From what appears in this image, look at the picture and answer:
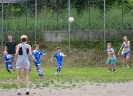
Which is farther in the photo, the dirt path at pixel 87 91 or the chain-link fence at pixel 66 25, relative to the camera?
the chain-link fence at pixel 66 25

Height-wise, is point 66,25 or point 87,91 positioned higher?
point 66,25

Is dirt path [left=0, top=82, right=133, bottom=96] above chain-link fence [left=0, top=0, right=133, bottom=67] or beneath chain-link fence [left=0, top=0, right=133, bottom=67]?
beneath

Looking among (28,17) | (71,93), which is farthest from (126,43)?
(71,93)

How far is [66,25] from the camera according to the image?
28109 millimetres

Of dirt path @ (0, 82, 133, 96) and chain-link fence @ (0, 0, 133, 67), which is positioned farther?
chain-link fence @ (0, 0, 133, 67)

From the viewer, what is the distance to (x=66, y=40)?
92.1ft

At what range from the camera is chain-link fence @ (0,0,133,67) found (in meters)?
27.9

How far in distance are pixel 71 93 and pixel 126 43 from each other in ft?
38.2

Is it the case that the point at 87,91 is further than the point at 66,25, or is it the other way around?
the point at 66,25

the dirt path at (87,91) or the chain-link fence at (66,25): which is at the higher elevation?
the chain-link fence at (66,25)

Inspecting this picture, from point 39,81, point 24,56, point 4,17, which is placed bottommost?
point 39,81

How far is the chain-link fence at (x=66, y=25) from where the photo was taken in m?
27.9

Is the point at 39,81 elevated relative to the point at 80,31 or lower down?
lower down

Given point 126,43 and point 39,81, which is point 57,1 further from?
point 39,81
